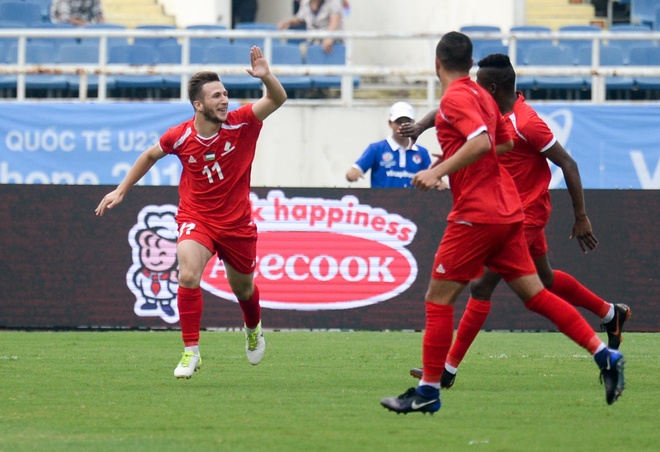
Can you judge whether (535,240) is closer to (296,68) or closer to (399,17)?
(296,68)

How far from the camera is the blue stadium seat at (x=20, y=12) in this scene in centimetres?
2088

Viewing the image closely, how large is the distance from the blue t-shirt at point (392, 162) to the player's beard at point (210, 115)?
4580 millimetres

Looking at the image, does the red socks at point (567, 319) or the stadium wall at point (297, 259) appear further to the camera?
the stadium wall at point (297, 259)

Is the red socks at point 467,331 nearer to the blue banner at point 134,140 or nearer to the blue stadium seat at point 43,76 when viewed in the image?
the blue banner at point 134,140

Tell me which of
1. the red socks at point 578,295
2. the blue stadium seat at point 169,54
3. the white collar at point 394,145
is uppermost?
the blue stadium seat at point 169,54

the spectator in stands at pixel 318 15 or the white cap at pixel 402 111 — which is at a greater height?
the spectator in stands at pixel 318 15

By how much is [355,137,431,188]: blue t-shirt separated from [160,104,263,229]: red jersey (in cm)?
444

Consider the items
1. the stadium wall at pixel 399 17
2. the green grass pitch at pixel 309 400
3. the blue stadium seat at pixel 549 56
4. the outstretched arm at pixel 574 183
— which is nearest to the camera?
the green grass pitch at pixel 309 400

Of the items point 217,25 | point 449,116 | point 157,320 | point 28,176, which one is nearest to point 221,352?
point 157,320

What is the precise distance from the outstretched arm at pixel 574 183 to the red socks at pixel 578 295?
0.53 meters

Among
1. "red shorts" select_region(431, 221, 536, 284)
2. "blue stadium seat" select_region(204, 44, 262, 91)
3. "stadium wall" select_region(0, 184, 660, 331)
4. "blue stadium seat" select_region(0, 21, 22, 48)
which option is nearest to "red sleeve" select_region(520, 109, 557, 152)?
"red shorts" select_region(431, 221, 536, 284)

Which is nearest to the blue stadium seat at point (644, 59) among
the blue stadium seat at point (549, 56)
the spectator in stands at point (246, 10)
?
the blue stadium seat at point (549, 56)

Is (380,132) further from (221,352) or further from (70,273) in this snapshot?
(221,352)

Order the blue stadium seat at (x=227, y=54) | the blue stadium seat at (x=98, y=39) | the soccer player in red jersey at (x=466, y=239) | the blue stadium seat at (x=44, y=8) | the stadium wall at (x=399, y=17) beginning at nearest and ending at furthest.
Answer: the soccer player in red jersey at (x=466, y=239), the blue stadium seat at (x=227, y=54), the blue stadium seat at (x=98, y=39), the blue stadium seat at (x=44, y=8), the stadium wall at (x=399, y=17)
